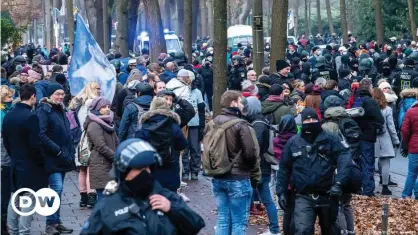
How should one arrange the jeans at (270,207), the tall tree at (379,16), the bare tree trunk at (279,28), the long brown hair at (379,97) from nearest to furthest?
the jeans at (270,207)
the long brown hair at (379,97)
the bare tree trunk at (279,28)
the tall tree at (379,16)

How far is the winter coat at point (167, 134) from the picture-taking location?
36.0ft

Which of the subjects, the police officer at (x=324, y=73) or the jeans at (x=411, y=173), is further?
the police officer at (x=324, y=73)

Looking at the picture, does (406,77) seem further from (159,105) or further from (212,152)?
(212,152)

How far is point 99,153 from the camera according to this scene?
12.8 meters

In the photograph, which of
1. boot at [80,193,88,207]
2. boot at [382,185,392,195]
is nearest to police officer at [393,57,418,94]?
boot at [382,185,392,195]

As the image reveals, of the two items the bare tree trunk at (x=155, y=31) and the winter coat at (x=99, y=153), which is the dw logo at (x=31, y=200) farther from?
the bare tree trunk at (x=155, y=31)

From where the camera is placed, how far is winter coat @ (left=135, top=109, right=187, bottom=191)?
11.0 m

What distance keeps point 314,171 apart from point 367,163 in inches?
224

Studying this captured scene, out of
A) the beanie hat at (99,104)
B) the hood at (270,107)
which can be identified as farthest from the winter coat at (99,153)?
the hood at (270,107)

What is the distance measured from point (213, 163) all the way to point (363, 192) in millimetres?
5513

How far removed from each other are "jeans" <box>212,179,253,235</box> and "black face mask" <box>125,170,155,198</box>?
4.90 metres

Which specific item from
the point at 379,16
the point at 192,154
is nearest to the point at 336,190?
the point at 192,154

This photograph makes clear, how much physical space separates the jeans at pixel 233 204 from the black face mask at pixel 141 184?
4897 millimetres

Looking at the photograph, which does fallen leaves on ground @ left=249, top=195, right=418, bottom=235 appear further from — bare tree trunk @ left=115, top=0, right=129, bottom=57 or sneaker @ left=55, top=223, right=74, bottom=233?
bare tree trunk @ left=115, top=0, right=129, bottom=57
